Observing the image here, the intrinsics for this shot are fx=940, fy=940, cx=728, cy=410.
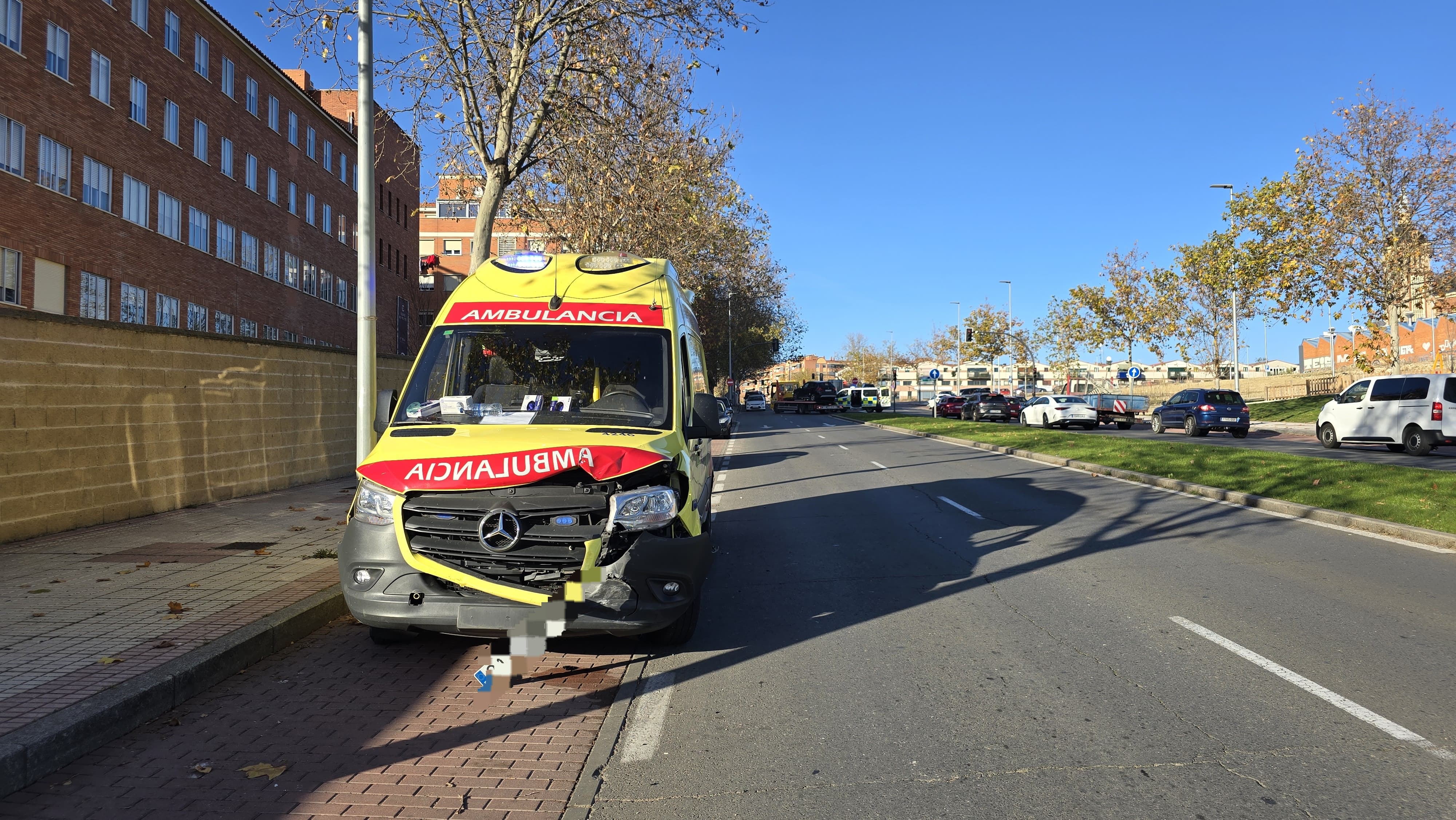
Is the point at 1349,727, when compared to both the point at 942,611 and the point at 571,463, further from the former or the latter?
the point at 571,463

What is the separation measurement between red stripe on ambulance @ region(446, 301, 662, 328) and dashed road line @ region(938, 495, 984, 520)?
6.67 metres

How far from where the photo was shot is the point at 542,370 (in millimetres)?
6453

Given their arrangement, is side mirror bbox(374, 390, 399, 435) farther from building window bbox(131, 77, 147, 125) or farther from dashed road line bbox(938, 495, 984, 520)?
building window bbox(131, 77, 147, 125)

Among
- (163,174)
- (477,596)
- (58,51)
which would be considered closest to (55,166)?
(58,51)

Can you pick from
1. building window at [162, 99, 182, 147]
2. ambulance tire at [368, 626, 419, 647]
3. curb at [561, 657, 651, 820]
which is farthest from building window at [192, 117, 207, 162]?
curb at [561, 657, 651, 820]

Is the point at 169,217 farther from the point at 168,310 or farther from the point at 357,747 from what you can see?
the point at 357,747

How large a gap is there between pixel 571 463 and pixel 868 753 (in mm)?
2134

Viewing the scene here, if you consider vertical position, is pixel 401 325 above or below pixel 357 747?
above

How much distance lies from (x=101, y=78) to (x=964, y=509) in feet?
98.0

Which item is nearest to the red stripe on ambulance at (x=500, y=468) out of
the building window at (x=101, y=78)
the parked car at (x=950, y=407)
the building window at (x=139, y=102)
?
the building window at (x=101, y=78)

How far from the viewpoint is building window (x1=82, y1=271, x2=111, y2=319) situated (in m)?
28.2

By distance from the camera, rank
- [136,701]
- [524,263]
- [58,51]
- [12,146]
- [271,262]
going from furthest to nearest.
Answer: [271,262] → [58,51] → [12,146] → [524,263] → [136,701]

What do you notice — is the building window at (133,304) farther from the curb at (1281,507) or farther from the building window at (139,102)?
the curb at (1281,507)

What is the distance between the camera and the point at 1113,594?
7332 mm
